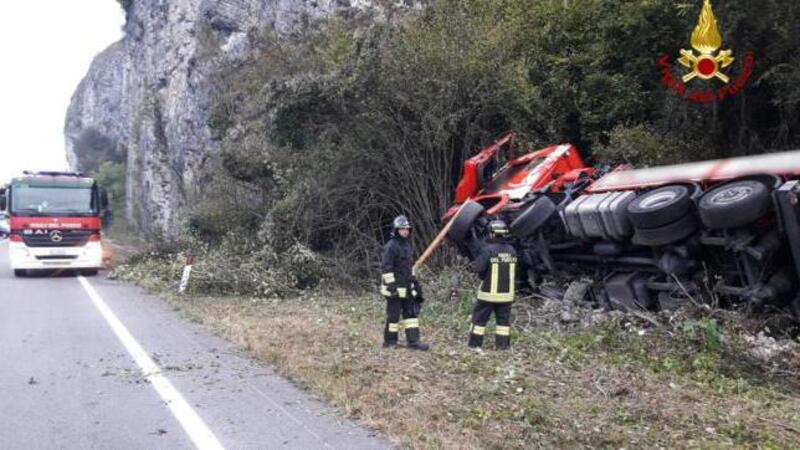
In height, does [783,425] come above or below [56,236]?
above

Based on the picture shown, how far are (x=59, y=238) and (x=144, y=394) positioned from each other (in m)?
13.8

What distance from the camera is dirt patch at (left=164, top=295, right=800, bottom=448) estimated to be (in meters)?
4.85

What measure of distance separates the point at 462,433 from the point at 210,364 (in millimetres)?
3427

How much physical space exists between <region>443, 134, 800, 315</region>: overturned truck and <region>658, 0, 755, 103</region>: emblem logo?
207 centimetres

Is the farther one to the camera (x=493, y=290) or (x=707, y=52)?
(x=707, y=52)

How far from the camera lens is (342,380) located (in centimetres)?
640

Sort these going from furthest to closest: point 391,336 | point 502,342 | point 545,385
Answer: point 391,336 → point 502,342 → point 545,385

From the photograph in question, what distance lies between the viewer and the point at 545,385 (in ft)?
20.1

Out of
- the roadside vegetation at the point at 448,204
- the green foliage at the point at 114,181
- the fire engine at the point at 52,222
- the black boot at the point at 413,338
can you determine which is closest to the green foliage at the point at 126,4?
the green foliage at the point at 114,181

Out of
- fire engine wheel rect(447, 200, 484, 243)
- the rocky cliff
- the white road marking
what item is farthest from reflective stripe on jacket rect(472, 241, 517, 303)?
the rocky cliff

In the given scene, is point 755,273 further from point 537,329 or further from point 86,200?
point 86,200

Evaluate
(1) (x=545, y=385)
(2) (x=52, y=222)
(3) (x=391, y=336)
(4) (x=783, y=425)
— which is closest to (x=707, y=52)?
(3) (x=391, y=336)

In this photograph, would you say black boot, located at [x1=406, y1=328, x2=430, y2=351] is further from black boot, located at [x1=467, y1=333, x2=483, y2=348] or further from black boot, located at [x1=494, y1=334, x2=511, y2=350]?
black boot, located at [x1=494, y1=334, x2=511, y2=350]

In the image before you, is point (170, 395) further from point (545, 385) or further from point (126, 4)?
point (126, 4)
